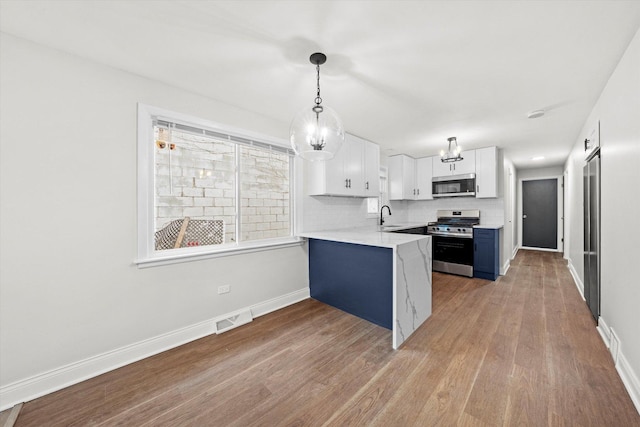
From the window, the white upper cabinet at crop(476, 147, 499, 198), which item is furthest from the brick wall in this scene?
the white upper cabinet at crop(476, 147, 499, 198)

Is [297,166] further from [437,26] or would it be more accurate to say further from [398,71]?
[437,26]

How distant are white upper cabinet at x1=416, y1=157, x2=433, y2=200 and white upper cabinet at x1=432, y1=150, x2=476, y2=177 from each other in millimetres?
101

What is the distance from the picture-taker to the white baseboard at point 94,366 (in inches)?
64.4

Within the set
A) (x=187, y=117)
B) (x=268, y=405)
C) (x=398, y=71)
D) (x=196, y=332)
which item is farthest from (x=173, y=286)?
(x=398, y=71)

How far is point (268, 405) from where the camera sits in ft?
5.25

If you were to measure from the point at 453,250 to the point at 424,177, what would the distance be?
5.34ft

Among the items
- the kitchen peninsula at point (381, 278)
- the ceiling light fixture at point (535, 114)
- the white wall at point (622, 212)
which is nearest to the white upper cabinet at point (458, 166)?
the ceiling light fixture at point (535, 114)

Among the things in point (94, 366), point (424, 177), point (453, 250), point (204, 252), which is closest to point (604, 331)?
point (453, 250)

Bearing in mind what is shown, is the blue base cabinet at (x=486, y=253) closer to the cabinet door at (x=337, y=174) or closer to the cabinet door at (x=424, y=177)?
the cabinet door at (x=424, y=177)

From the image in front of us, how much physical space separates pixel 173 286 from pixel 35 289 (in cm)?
85

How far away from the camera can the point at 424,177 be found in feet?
17.5

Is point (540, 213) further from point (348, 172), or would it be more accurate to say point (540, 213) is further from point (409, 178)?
point (348, 172)

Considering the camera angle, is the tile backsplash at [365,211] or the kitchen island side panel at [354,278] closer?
the kitchen island side panel at [354,278]

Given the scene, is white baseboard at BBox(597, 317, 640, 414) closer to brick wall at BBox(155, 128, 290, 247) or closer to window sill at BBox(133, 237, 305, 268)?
window sill at BBox(133, 237, 305, 268)
